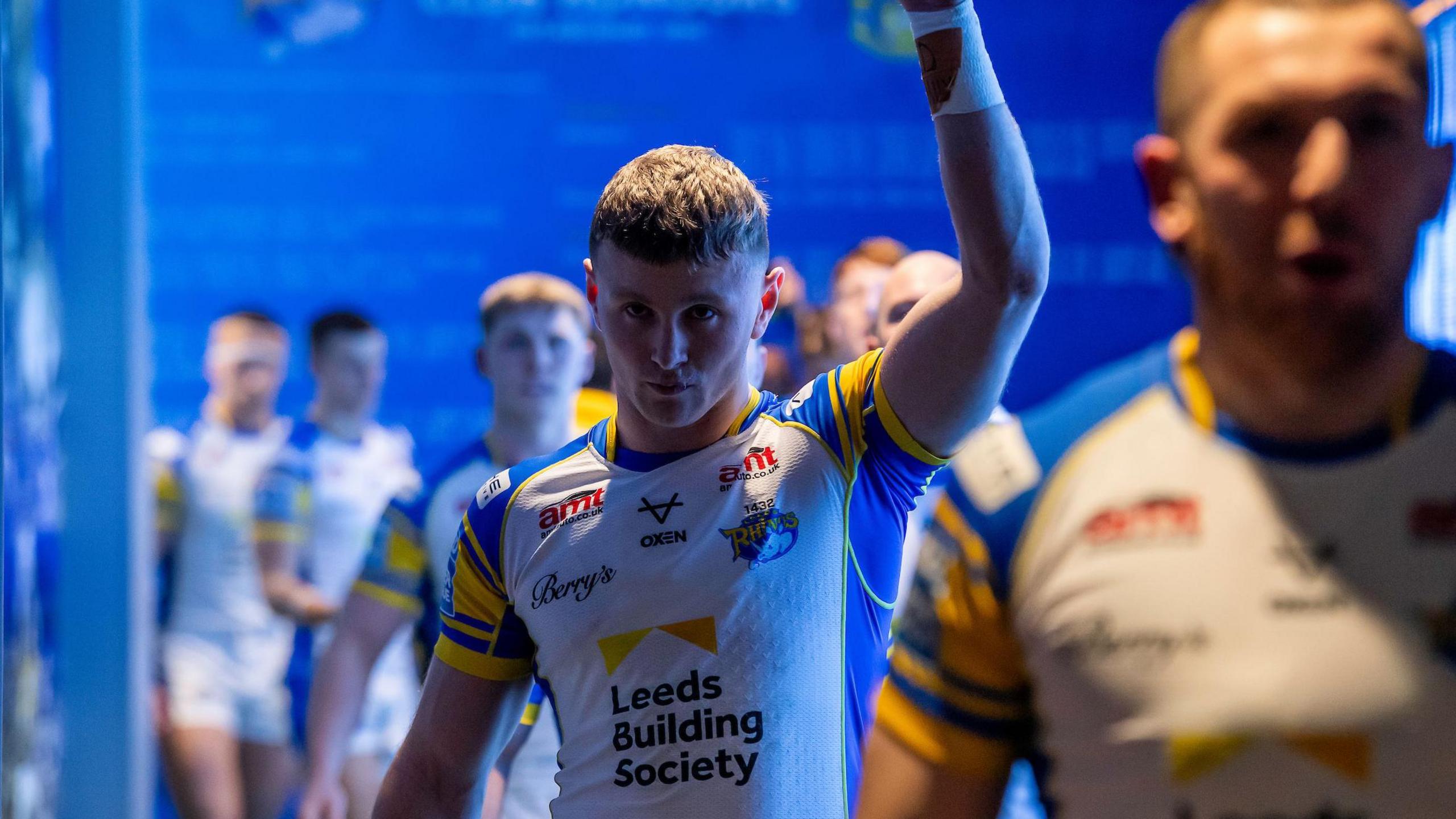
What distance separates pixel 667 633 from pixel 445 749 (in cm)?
40

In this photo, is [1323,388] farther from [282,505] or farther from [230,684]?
[230,684]

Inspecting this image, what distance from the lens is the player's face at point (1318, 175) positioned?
1096 millimetres

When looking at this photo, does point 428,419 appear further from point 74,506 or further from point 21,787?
point 21,787

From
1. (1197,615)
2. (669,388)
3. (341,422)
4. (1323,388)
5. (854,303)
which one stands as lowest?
(1197,615)

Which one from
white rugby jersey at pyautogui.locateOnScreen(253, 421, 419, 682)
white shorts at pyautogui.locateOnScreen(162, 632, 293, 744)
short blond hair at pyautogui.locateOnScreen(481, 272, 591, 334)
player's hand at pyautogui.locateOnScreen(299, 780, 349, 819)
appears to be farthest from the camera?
white shorts at pyautogui.locateOnScreen(162, 632, 293, 744)

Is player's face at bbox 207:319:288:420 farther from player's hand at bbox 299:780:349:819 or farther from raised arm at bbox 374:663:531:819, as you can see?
raised arm at bbox 374:663:531:819

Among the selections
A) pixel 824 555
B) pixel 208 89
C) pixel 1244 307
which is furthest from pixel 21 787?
pixel 208 89

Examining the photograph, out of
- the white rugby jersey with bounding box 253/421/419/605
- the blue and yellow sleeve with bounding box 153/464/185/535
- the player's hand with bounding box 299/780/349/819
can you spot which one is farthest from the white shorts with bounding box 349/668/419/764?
the blue and yellow sleeve with bounding box 153/464/185/535

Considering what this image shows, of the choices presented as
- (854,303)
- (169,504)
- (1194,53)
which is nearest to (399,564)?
(854,303)

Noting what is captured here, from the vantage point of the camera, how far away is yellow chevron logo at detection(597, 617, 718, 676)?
202 centimetres

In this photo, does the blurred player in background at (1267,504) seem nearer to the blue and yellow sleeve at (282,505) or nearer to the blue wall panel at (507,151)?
the blue and yellow sleeve at (282,505)

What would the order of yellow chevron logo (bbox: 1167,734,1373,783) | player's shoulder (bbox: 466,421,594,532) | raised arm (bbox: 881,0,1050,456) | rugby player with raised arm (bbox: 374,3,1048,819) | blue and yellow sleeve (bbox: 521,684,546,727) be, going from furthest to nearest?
blue and yellow sleeve (bbox: 521,684,546,727) → player's shoulder (bbox: 466,421,594,532) → rugby player with raised arm (bbox: 374,3,1048,819) → raised arm (bbox: 881,0,1050,456) → yellow chevron logo (bbox: 1167,734,1373,783)

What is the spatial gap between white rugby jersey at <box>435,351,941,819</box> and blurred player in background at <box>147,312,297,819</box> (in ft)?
14.5

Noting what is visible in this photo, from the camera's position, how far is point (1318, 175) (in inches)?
42.8
